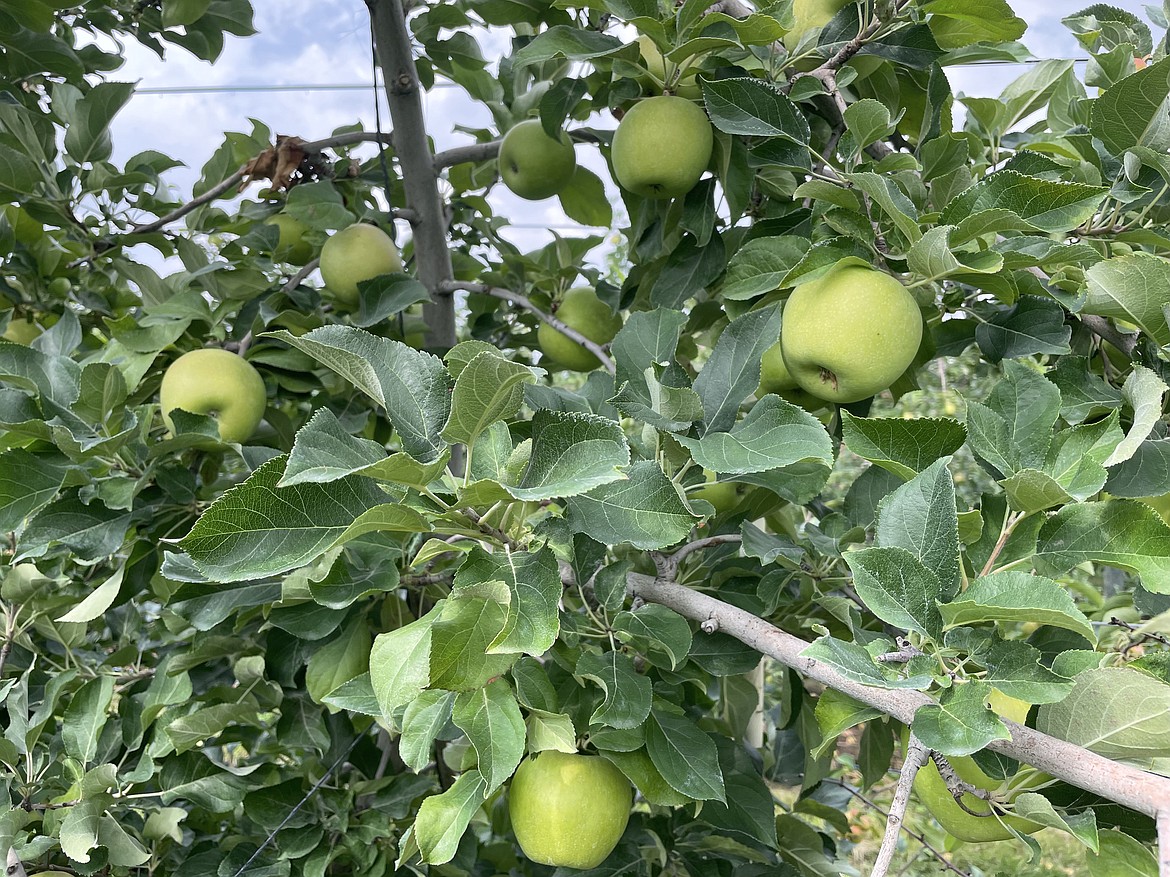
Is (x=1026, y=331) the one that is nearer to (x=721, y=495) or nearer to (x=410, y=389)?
(x=721, y=495)

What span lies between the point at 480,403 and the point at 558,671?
42 centimetres

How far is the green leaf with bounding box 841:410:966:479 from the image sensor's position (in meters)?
0.65

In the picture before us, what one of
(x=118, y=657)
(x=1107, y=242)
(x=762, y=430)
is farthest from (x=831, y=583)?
(x=118, y=657)

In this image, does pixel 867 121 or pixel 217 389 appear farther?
pixel 217 389

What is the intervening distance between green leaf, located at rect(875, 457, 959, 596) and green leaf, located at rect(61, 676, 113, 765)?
3.35 feet

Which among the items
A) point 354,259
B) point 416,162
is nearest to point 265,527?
point 354,259

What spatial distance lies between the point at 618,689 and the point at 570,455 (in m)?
0.26

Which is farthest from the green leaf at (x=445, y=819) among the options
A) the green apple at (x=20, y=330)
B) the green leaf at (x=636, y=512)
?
the green apple at (x=20, y=330)

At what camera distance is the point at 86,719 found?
1.10 metres

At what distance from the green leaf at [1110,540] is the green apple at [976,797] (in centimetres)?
12

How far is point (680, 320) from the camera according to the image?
0.84 metres

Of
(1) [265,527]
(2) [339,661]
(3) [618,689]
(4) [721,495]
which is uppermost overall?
(1) [265,527]

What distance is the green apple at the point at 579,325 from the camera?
1453 mm

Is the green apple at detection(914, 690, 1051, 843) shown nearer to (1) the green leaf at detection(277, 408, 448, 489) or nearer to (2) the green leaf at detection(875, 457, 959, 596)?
(2) the green leaf at detection(875, 457, 959, 596)
